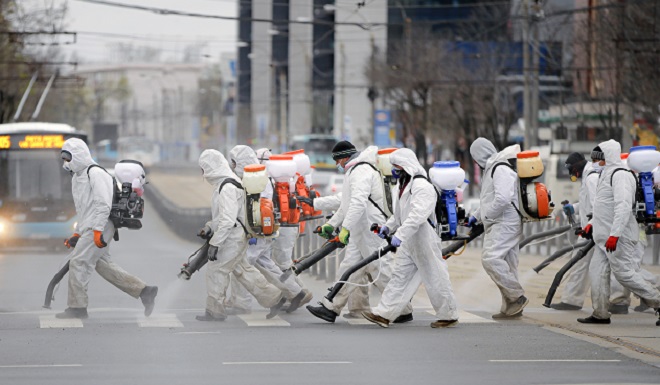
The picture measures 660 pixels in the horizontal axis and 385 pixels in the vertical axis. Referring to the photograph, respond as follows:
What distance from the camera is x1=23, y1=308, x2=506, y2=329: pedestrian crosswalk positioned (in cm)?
1495

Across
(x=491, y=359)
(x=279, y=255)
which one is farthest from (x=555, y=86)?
(x=491, y=359)

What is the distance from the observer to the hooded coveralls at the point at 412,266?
1426cm

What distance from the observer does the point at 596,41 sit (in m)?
42.9

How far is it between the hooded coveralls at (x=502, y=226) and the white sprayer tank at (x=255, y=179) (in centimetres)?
225

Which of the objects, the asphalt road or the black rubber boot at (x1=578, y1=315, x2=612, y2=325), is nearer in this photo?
the asphalt road

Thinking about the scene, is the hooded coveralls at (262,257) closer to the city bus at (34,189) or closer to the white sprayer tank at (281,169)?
the white sprayer tank at (281,169)

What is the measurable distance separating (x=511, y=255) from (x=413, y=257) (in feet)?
5.12

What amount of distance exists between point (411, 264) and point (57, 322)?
3556mm

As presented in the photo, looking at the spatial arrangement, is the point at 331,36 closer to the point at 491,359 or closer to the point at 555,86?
the point at 555,86

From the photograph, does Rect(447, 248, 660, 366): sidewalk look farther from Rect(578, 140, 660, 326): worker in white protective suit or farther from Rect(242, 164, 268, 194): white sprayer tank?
Rect(242, 164, 268, 194): white sprayer tank

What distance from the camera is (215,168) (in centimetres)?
1552

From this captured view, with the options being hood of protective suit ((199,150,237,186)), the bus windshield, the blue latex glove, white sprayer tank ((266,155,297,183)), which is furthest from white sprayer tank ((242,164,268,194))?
the bus windshield

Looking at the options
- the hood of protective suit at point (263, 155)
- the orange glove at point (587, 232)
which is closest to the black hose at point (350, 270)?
the orange glove at point (587, 232)

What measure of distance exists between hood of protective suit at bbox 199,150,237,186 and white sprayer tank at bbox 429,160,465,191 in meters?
2.22
